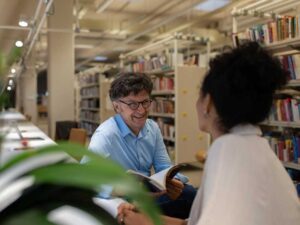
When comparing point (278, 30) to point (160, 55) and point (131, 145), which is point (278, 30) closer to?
point (131, 145)

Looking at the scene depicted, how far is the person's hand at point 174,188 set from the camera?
168cm

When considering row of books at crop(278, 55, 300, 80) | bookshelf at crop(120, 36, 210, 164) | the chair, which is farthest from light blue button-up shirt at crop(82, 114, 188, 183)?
bookshelf at crop(120, 36, 210, 164)

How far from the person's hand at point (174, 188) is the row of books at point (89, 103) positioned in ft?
24.7

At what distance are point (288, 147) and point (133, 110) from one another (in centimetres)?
216

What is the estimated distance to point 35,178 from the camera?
48 centimetres

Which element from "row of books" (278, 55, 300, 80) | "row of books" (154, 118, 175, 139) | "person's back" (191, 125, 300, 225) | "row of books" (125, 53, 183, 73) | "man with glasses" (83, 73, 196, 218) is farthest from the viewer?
"row of books" (154, 118, 175, 139)

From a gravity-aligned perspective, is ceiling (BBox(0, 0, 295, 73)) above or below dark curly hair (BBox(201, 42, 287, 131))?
above

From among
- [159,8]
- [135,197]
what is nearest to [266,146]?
[135,197]

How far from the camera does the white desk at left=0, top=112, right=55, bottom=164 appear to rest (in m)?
0.59

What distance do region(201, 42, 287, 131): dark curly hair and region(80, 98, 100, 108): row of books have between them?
320 inches

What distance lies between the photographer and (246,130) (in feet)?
3.58

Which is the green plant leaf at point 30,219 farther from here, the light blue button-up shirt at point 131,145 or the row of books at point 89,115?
the row of books at point 89,115

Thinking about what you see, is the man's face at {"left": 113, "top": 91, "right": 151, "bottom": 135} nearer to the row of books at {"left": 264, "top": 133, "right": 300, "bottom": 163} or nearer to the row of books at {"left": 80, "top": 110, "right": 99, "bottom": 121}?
the row of books at {"left": 264, "top": 133, "right": 300, "bottom": 163}

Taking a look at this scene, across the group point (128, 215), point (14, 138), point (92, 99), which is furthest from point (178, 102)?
point (92, 99)
